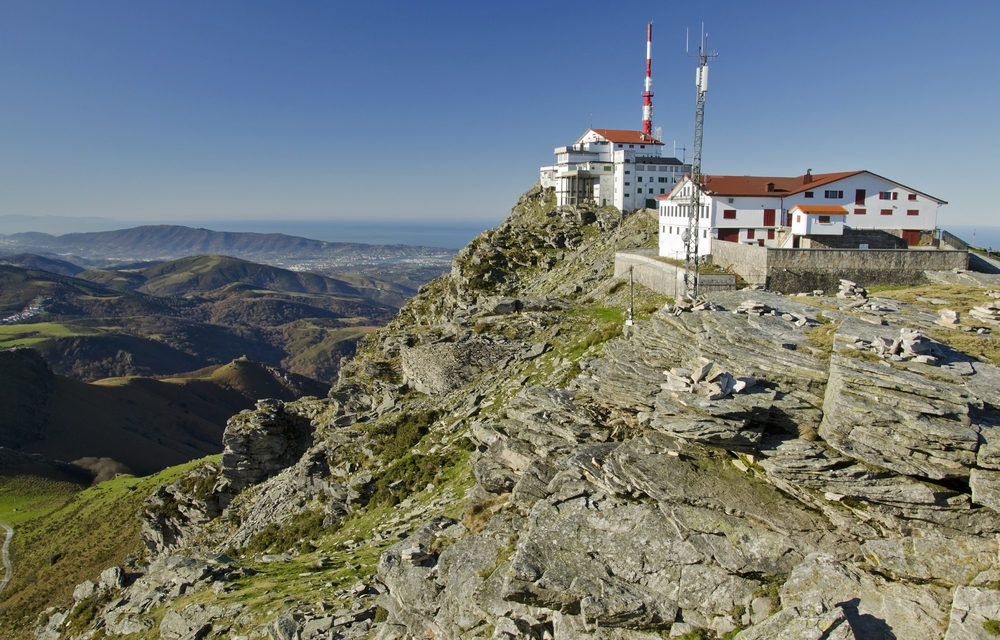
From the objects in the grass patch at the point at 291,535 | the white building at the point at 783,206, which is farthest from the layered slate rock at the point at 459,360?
the white building at the point at 783,206

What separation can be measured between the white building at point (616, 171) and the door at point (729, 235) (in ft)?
116

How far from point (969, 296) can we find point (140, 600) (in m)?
47.2

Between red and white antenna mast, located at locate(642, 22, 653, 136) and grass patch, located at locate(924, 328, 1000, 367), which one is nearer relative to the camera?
grass patch, located at locate(924, 328, 1000, 367)

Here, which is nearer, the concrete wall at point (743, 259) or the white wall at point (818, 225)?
the concrete wall at point (743, 259)

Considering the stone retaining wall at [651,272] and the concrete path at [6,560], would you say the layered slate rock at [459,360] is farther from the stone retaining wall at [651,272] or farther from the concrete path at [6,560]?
the concrete path at [6,560]

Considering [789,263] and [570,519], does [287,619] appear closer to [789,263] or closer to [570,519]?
[570,519]

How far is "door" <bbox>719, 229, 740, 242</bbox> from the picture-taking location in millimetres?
49375

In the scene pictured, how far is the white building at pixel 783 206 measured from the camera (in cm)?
4388

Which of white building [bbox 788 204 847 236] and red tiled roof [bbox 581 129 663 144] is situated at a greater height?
red tiled roof [bbox 581 129 663 144]

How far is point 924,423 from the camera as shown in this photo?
1571 centimetres

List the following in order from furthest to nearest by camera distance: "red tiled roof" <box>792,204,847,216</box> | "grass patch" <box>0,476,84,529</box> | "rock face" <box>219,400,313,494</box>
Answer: "grass patch" <box>0,476,84,529</box> < "rock face" <box>219,400,313,494</box> < "red tiled roof" <box>792,204,847,216</box>

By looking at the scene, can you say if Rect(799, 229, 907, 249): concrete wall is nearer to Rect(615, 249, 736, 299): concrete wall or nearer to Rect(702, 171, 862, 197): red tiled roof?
Rect(702, 171, 862, 197): red tiled roof

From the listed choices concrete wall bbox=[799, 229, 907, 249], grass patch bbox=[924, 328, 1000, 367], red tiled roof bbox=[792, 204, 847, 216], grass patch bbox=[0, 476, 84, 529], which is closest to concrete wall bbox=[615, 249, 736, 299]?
concrete wall bbox=[799, 229, 907, 249]

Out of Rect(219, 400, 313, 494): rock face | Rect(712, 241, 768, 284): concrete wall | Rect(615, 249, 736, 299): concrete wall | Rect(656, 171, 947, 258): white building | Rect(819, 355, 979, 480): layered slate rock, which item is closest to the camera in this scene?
Rect(819, 355, 979, 480): layered slate rock
